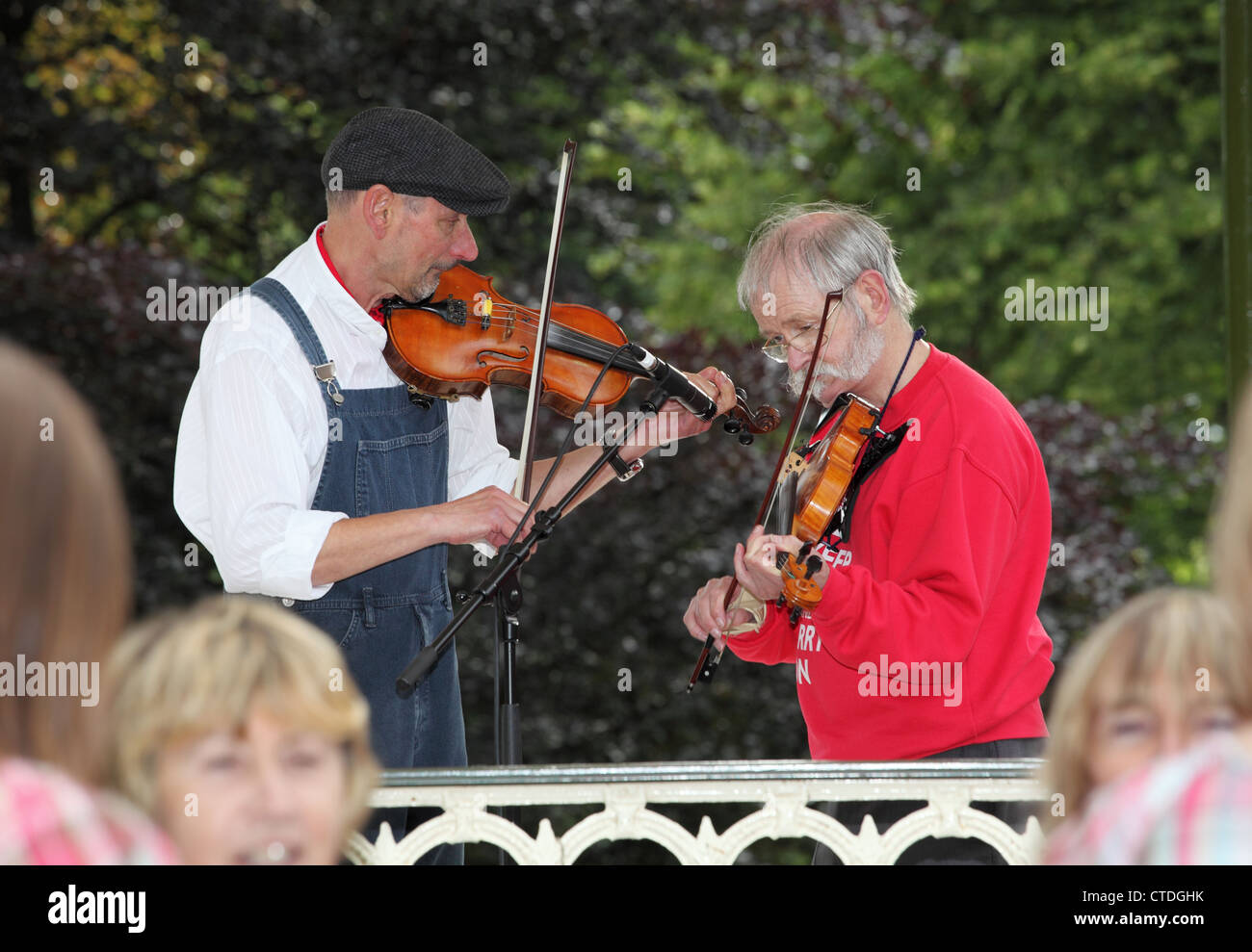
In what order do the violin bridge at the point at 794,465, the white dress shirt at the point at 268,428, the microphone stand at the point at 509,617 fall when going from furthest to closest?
the violin bridge at the point at 794,465 < the white dress shirt at the point at 268,428 < the microphone stand at the point at 509,617

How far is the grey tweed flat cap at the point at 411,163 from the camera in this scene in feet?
8.80

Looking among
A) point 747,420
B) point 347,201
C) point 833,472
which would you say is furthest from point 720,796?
point 347,201

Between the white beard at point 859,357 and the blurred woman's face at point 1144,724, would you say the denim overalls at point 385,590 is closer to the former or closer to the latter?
the white beard at point 859,357

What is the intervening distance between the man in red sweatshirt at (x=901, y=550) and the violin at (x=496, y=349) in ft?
1.22

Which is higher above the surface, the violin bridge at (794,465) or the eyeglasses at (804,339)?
the eyeglasses at (804,339)

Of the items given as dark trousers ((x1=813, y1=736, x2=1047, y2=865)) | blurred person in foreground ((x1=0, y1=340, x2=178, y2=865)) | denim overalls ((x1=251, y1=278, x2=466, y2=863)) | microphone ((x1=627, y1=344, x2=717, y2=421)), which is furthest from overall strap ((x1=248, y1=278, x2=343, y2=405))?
blurred person in foreground ((x1=0, y1=340, x2=178, y2=865))

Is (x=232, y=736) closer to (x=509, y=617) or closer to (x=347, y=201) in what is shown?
(x=509, y=617)

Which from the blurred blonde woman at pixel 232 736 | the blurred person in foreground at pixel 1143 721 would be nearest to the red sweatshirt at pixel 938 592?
the blurred person in foreground at pixel 1143 721

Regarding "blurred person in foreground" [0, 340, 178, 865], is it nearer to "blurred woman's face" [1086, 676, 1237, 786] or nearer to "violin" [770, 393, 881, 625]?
"blurred woman's face" [1086, 676, 1237, 786]

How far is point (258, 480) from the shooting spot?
2.44 m

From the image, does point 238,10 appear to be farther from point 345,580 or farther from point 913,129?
point 345,580

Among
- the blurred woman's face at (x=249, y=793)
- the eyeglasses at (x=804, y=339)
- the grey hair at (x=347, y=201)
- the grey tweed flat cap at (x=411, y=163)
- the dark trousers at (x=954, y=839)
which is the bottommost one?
the dark trousers at (x=954, y=839)

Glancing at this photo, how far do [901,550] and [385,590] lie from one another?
3.24 feet

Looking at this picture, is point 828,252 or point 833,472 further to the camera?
point 828,252
